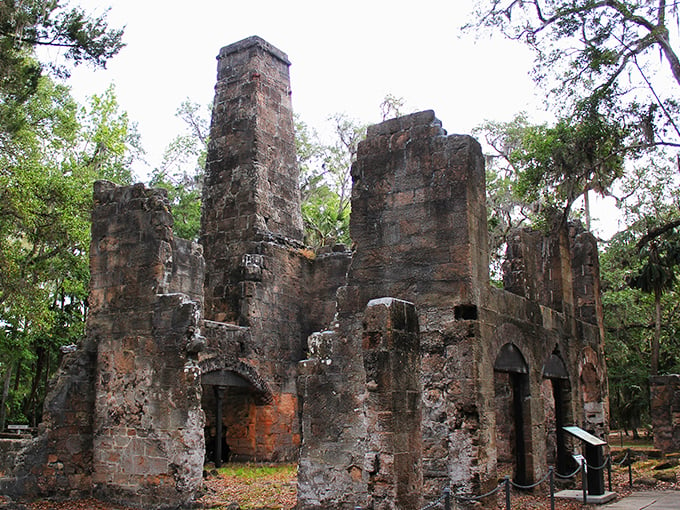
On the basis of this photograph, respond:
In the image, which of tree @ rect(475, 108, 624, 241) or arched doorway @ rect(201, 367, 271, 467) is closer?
tree @ rect(475, 108, 624, 241)

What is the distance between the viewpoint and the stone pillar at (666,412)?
20.2m

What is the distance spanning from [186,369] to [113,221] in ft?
10.6

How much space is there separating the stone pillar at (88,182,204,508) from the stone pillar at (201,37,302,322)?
4551 millimetres

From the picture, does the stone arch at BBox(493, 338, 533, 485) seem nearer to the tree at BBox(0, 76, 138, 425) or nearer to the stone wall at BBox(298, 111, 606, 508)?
the stone wall at BBox(298, 111, 606, 508)

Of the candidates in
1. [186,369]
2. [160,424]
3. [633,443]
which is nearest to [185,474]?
[160,424]

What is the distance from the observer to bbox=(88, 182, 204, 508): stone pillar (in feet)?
35.7

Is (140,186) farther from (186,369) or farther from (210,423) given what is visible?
(210,423)

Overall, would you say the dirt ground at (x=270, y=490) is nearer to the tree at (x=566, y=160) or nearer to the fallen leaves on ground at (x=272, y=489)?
the fallen leaves on ground at (x=272, y=489)

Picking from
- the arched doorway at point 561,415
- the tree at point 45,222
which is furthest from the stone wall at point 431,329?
the tree at point 45,222

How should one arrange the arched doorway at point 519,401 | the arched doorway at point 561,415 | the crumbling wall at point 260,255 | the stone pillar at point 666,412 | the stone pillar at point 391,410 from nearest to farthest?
the stone pillar at point 391,410, the arched doorway at point 519,401, the arched doorway at point 561,415, the crumbling wall at point 260,255, the stone pillar at point 666,412

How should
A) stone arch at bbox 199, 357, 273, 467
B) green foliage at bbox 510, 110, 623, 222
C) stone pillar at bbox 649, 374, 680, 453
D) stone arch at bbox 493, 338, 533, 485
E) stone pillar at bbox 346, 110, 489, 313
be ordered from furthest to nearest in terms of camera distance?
stone pillar at bbox 649, 374, 680, 453 → stone arch at bbox 199, 357, 273, 467 → green foliage at bbox 510, 110, 623, 222 → stone arch at bbox 493, 338, 533, 485 → stone pillar at bbox 346, 110, 489, 313

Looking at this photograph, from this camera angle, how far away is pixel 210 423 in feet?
55.0

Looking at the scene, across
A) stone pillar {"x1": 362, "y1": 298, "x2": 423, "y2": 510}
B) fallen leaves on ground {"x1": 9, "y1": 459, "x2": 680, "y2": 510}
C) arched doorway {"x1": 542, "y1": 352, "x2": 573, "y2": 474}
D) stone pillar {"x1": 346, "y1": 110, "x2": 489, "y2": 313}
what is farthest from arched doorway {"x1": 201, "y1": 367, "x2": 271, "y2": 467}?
stone pillar {"x1": 362, "y1": 298, "x2": 423, "y2": 510}

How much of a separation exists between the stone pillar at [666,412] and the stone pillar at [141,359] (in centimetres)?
1509
